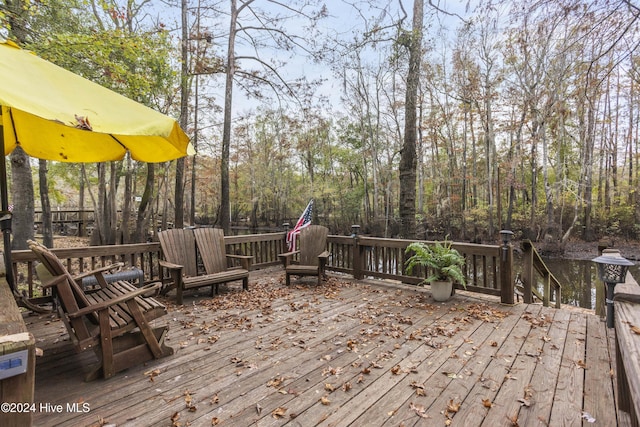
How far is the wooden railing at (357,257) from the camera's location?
146 inches

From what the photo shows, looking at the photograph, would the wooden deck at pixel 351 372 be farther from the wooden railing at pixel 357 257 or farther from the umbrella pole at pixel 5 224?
the umbrella pole at pixel 5 224

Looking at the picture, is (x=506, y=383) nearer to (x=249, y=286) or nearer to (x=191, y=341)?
(x=191, y=341)

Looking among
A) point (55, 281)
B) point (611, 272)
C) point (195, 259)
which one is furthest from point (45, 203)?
point (611, 272)

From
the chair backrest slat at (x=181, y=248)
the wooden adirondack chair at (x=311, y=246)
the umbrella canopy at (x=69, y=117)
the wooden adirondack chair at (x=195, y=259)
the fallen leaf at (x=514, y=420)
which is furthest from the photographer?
the wooden adirondack chair at (x=311, y=246)

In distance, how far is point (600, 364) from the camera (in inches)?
90.4

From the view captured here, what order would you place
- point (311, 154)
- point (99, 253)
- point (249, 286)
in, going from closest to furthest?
point (99, 253) < point (249, 286) < point (311, 154)

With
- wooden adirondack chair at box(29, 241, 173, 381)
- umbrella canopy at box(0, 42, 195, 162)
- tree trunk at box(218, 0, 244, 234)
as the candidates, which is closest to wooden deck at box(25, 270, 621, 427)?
wooden adirondack chair at box(29, 241, 173, 381)

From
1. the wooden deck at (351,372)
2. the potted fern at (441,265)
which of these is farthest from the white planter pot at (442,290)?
the wooden deck at (351,372)

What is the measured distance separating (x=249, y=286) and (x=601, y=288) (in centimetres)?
458

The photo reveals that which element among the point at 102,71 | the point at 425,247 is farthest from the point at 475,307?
the point at 102,71

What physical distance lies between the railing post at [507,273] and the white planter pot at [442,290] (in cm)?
62

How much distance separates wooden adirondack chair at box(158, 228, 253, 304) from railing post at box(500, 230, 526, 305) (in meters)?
3.40

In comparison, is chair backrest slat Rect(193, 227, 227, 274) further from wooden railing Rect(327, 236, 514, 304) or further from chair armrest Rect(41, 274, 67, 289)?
chair armrest Rect(41, 274, 67, 289)

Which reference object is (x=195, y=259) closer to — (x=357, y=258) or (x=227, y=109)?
(x=357, y=258)
